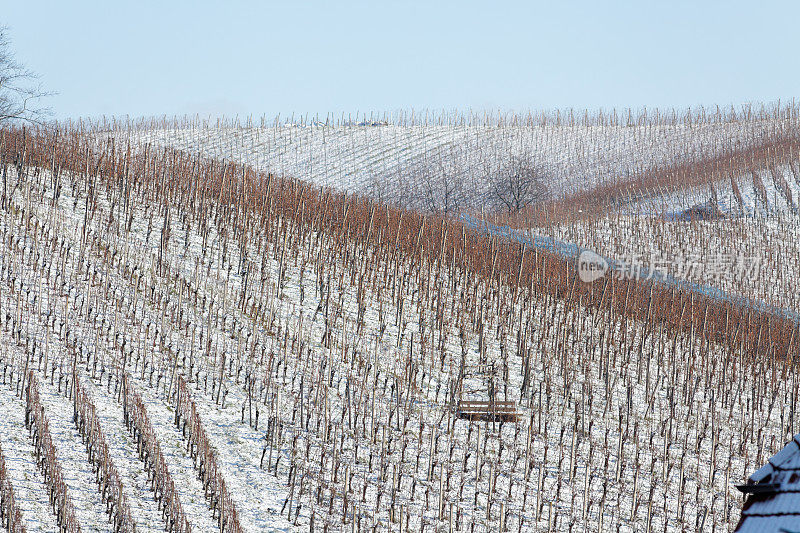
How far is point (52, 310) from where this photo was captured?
33.3 feet

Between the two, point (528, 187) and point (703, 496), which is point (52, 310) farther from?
point (528, 187)

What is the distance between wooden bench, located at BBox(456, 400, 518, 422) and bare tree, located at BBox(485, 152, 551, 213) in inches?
767

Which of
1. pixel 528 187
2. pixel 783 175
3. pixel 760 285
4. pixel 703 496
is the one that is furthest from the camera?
pixel 528 187

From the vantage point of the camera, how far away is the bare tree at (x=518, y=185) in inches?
1208

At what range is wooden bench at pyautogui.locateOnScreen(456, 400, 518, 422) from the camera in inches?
391

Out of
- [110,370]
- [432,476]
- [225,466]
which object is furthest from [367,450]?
[110,370]

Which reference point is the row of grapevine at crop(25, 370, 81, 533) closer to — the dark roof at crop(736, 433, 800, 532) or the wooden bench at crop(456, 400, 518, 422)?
the wooden bench at crop(456, 400, 518, 422)

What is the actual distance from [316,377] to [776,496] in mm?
6576

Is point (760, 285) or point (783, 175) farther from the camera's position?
point (783, 175)

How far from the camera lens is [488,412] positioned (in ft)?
32.7

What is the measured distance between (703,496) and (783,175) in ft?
71.2

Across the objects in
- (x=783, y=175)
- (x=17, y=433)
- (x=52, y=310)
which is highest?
(x=783, y=175)
